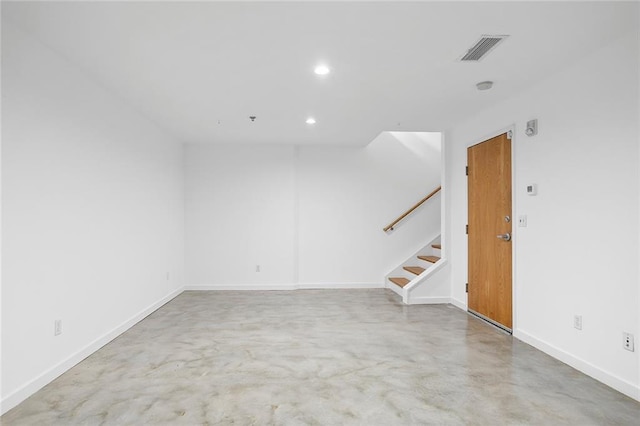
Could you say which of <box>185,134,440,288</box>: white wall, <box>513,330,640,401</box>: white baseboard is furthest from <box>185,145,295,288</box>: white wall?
<box>513,330,640,401</box>: white baseboard

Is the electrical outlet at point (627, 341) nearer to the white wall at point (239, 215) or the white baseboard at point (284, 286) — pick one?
the white baseboard at point (284, 286)

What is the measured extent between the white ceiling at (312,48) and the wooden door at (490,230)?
2.00 ft

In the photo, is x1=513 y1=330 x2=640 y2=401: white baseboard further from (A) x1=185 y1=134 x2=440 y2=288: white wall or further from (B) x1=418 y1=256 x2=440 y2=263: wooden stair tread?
(A) x1=185 y1=134 x2=440 y2=288: white wall

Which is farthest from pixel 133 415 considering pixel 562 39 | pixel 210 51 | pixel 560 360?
pixel 562 39

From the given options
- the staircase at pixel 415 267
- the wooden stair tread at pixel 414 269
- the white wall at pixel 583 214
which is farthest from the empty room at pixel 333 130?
the wooden stair tread at pixel 414 269

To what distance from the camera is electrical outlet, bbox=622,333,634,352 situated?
2.41 metres

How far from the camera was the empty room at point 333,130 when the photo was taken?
2.23m

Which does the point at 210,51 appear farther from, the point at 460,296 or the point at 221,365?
the point at 460,296

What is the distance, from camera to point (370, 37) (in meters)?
2.42

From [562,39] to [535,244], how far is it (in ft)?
5.56

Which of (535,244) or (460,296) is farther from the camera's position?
(460,296)

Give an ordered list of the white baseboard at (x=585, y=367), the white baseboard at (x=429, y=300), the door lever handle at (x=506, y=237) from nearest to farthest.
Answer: the white baseboard at (x=585, y=367) < the door lever handle at (x=506, y=237) < the white baseboard at (x=429, y=300)

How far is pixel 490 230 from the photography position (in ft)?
13.3

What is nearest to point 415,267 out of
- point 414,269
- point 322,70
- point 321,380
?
point 414,269
